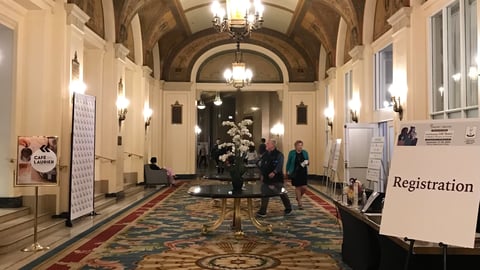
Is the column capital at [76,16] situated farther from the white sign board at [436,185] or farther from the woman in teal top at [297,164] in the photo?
the white sign board at [436,185]

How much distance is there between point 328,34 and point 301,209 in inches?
288

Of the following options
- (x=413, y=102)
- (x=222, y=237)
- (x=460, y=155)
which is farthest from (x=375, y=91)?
(x=460, y=155)

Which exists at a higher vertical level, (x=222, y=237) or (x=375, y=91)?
(x=375, y=91)

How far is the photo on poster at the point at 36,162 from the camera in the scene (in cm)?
632

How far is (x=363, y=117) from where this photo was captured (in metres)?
12.4

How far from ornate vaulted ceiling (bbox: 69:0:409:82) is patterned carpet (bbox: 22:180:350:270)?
449 centimetres

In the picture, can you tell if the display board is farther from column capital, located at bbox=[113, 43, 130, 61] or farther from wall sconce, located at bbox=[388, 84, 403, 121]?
wall sconce, located at bbox=[388, 84, 403, 121]

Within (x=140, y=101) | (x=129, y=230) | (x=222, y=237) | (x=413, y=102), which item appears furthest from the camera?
(x=140, y=101)

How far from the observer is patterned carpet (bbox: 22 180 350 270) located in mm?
5625

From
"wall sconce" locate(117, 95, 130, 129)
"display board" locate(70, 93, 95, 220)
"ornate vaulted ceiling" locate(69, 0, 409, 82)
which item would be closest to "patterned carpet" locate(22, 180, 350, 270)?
"display board" locate(70, 93, 95, 220)

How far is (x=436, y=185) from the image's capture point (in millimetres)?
2820

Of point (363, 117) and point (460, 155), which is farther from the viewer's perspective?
point (363, 117)

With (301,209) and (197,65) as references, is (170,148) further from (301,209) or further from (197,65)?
(301,209)

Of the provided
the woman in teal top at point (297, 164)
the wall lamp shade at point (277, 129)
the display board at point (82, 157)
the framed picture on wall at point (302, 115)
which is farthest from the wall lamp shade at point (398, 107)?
the wall lamp shade at point (277, 129)
